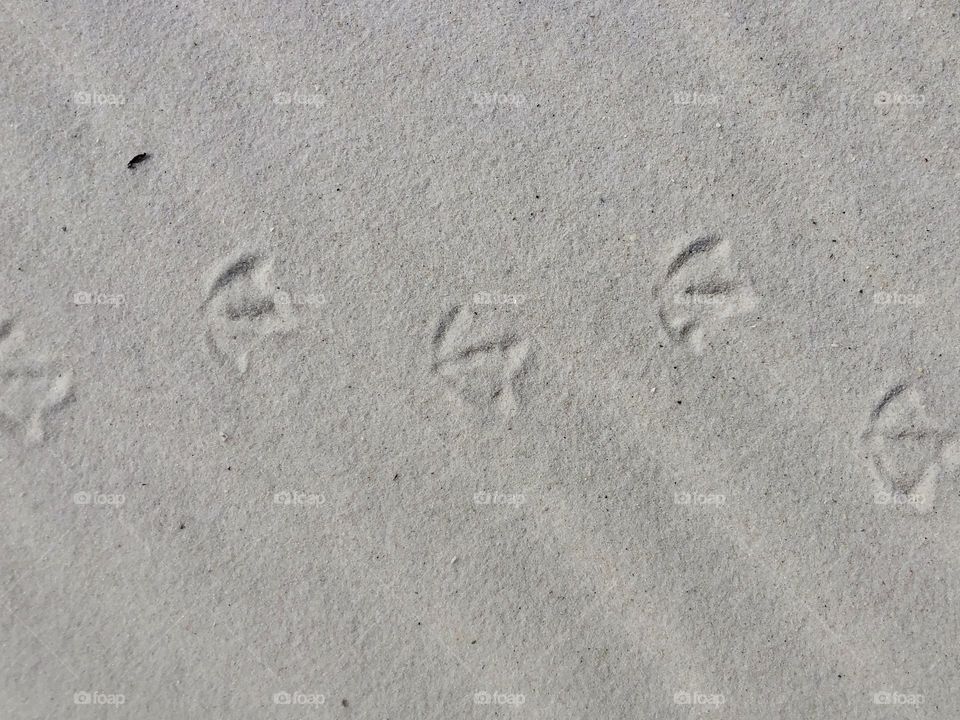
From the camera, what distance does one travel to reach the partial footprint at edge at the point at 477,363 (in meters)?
2.53

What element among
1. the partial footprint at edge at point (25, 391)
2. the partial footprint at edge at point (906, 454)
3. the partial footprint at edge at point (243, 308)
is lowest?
the partial footprint at edge at point (906, 454)

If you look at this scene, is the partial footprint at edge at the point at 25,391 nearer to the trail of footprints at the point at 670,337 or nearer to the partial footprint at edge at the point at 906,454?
the trail of footprints at the point at 670,337

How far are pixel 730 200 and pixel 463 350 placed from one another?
1101 millimetres

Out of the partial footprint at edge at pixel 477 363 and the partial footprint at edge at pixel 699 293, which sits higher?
the partial footprint at edge at pixel 699 293

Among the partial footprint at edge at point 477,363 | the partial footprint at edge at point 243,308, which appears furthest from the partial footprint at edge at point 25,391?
the partial footprint at edge at point 477,363

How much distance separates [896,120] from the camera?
2.56 metres

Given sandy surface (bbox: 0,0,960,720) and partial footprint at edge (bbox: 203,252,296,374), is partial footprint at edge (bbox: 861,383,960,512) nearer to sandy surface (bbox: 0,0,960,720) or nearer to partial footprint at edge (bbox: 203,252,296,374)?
sandy surface (bbox: 0,0,960,720)

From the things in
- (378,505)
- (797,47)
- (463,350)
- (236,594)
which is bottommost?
(236,594)

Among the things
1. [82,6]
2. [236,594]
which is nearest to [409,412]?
[236,594]

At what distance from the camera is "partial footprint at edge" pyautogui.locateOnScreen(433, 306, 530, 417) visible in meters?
2.53

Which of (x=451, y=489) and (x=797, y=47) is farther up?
(x=797, y=47)

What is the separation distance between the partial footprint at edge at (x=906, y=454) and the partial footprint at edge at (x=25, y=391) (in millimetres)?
2892

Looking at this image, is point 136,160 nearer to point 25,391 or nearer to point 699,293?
point 25,391

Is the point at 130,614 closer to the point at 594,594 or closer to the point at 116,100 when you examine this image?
the point at 594,594
